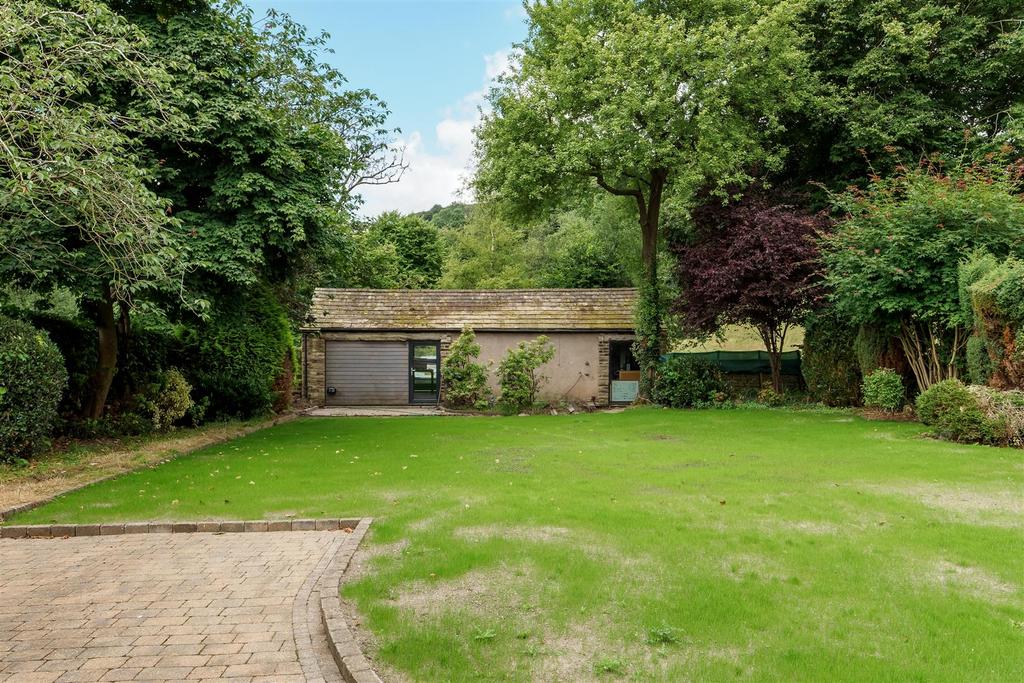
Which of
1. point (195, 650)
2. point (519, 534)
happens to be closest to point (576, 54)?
point (519, 534)

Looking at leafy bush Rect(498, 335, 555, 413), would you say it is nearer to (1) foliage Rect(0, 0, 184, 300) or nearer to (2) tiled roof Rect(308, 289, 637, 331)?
(2) tiled roof Rect(308, 289, 637, 331)

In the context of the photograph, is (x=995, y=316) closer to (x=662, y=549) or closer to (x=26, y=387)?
(x=662, y=549)

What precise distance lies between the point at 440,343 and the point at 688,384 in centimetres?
900

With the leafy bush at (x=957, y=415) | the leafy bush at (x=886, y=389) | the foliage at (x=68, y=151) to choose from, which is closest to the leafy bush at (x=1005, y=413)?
the leafy bush at (x=957, y=415)

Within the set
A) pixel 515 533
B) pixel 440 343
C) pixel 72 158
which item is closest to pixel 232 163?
pixel 72 158

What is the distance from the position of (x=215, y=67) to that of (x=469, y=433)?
9265mm

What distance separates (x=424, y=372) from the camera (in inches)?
1001

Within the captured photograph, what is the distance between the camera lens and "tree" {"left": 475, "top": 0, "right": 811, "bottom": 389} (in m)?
Result: 19.0

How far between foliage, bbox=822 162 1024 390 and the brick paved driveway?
46.4 feet

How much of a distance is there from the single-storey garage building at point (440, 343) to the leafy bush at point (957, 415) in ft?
36.9

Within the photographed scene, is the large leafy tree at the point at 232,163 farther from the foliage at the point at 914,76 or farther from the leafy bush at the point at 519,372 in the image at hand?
the foliage at the point at 914,76

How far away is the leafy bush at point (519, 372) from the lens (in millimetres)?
22078

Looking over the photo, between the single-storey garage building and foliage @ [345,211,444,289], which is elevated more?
foliage @ [345,211,444,289]

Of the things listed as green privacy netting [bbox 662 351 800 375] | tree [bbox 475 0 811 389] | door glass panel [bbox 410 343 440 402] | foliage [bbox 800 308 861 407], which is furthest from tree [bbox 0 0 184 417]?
green privacy netting [bbox 662 351 800 375]
